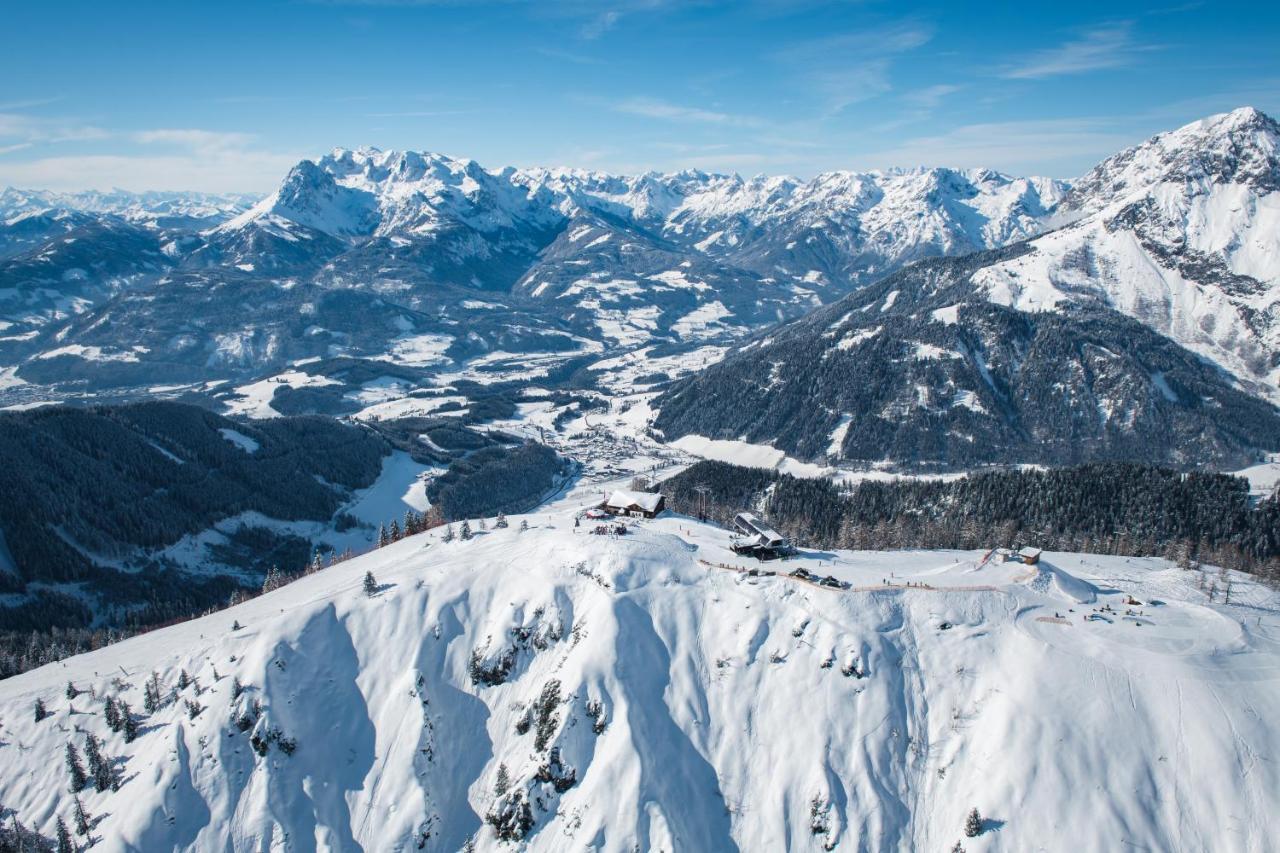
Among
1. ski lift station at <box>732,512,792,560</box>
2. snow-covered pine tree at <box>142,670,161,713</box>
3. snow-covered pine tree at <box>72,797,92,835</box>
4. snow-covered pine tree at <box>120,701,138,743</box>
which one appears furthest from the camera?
ski lift station at <box>732,512,792,560</box>

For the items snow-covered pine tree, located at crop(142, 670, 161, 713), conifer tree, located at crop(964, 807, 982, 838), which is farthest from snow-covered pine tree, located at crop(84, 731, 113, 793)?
conifer tree, located at crop(964, 807, 982, 838)

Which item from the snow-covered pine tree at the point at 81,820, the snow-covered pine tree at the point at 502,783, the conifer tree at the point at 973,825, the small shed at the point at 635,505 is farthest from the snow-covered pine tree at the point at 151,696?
the conifer tree at the point at 973,825

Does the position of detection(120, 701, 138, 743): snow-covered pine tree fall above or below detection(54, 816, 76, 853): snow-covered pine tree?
above

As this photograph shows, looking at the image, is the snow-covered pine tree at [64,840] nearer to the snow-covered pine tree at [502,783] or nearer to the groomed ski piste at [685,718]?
the groomed ski piste at [685,718]

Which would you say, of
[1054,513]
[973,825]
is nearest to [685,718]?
[973,825]

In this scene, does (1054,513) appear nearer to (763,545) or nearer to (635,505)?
(763,545)

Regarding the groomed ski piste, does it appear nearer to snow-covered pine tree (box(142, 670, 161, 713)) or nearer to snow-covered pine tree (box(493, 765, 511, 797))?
snow-covered pine tree (box(493, 765, 511, 797))
